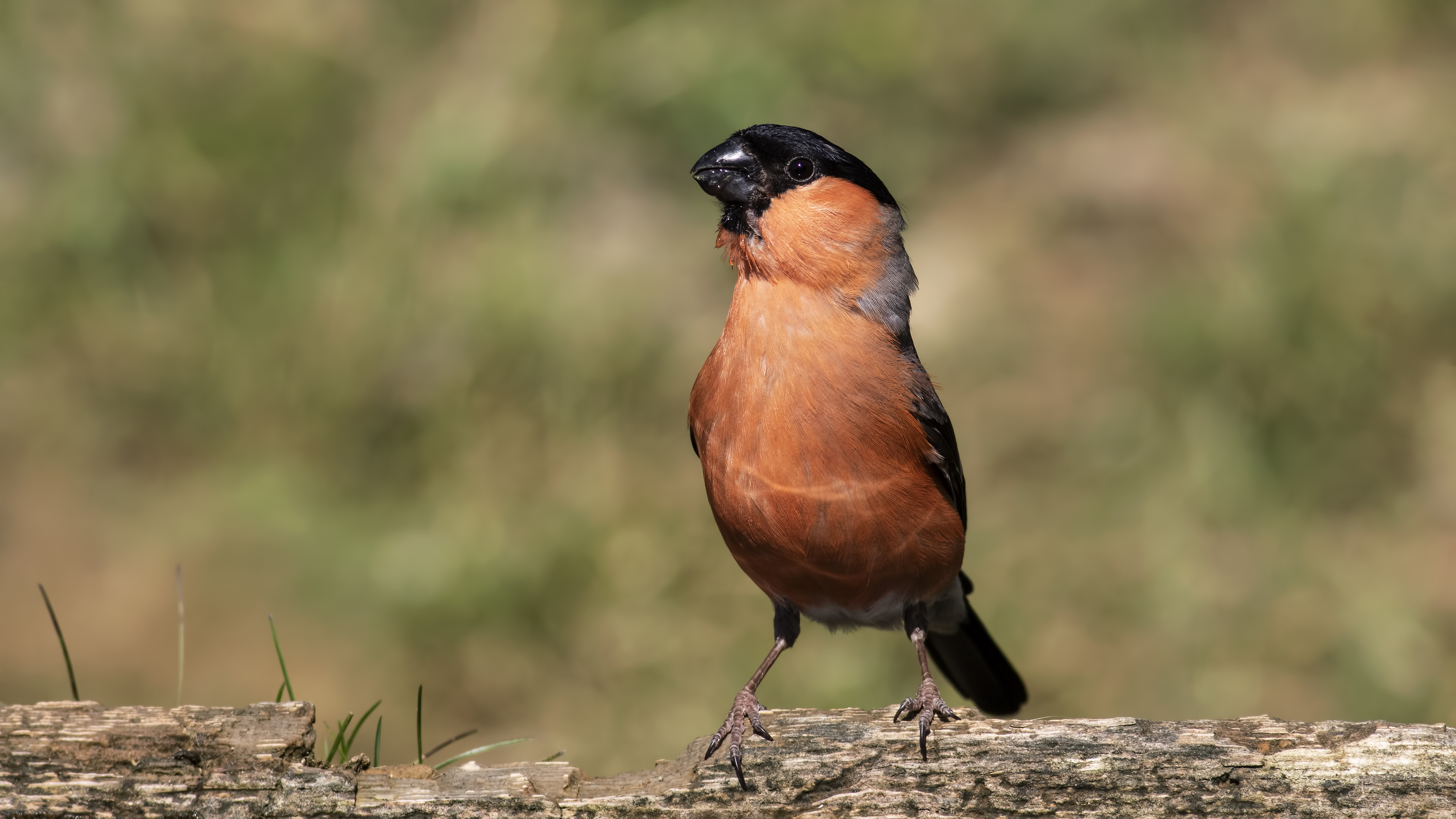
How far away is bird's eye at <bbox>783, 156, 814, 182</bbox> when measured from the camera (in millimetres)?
5250

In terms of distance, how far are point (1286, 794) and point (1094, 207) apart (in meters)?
7.03

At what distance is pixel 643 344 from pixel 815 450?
475 cm

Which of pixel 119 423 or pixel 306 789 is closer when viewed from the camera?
pixel 306 789

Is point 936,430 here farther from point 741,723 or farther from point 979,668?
point 979,668

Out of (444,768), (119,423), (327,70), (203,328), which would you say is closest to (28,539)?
(119,423)

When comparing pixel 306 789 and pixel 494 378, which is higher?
pixel 494 378

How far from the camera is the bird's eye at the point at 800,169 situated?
525 centimetres

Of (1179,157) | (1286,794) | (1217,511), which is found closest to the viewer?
(1286,794)

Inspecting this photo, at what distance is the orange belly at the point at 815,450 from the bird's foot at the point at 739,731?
0.60 metres

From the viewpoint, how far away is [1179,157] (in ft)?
34.0

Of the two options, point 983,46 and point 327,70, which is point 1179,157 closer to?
point 983,46

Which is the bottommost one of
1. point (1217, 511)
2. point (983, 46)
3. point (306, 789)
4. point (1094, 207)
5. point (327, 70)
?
point (306, 789)

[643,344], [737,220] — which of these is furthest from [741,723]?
[643,344]

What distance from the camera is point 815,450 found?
4.87 m
